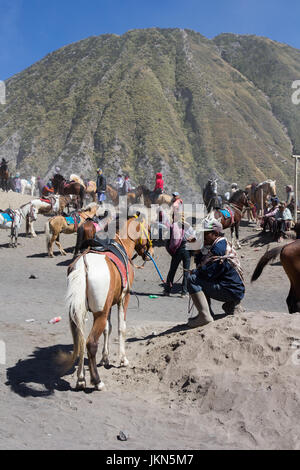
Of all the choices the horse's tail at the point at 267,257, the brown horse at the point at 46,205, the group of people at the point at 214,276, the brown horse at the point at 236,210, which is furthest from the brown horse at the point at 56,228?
the group of people at the point at 214,276

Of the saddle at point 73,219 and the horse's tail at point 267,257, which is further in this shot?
the saddle at point 73,219

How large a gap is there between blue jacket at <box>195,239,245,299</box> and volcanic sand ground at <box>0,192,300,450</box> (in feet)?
1.74

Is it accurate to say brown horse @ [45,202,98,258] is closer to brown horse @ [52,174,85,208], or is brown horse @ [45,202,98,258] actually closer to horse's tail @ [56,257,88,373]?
brown horse @ [52,174,85,208]

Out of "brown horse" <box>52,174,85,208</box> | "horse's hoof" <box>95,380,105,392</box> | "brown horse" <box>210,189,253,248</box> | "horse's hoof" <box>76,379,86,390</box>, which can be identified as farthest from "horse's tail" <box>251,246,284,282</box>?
"brown horse" <box>52,174,85,208</box>

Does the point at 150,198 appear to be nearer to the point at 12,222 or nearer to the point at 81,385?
the point at 12,222

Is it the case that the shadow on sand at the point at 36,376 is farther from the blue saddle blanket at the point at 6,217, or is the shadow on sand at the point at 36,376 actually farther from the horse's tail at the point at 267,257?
the blue saddle blanket at the point at 6,217

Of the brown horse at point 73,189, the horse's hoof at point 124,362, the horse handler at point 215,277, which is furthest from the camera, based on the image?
the brown horse at point 73,189

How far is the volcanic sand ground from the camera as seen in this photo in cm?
470

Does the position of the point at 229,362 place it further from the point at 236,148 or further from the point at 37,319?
the point at 236,148

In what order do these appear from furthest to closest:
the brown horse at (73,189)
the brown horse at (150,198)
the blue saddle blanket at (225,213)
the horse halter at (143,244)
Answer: the brown horse at (150,198), the brown horse at (73,189), the blue saddle blanket at (225,213), the horse halter at (143,244)

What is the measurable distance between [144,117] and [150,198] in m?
62.5

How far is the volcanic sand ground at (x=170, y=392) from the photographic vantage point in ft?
15.4

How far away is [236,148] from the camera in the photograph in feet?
275
